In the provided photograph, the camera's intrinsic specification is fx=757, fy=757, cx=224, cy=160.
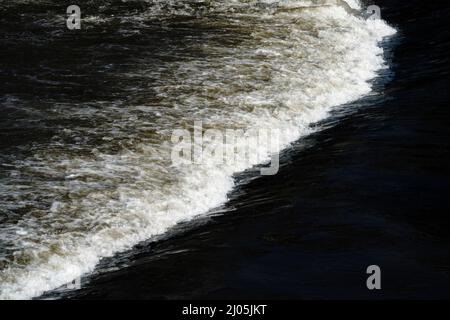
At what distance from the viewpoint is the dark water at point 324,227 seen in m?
7.94

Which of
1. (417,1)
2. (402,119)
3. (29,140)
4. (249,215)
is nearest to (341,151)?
(402,119)

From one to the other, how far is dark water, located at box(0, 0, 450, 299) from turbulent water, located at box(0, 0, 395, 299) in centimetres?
30

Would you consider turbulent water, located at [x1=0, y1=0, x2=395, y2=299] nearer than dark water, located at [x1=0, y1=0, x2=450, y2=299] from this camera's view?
No

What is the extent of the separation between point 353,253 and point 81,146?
4921 mm

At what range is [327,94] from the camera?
608 inches

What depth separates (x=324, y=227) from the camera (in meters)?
9.16

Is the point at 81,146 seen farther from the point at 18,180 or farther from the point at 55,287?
the point at 55,287

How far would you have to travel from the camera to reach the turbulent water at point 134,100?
9.27 meters

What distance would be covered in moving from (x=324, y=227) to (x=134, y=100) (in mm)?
5807

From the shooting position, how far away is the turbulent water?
927cm

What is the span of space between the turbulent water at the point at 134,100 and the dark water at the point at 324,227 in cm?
30

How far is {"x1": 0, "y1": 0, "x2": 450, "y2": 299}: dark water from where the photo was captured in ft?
26.0

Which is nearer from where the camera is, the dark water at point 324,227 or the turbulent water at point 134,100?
the dark water at point 324,227

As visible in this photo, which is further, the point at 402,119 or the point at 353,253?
the point at 402,119
